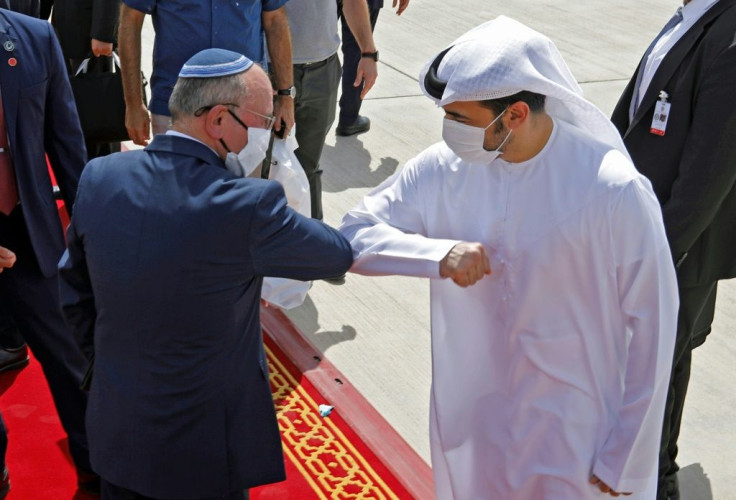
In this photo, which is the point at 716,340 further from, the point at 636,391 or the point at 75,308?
the point at 75,308

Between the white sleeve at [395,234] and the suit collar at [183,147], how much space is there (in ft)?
1.58

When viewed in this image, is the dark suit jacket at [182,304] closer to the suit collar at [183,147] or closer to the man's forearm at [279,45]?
the suit collar at [183,147]

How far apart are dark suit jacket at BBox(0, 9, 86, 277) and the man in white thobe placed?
4.04 feet

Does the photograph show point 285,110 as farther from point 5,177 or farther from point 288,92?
point 5,177

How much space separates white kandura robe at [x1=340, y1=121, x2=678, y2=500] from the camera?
2730 mm

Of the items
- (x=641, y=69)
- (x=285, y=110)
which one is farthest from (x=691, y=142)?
(x=285, y=110)

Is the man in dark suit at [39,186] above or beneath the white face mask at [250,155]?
beneath

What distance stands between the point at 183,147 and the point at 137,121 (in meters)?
2.24

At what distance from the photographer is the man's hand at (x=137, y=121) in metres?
4.82

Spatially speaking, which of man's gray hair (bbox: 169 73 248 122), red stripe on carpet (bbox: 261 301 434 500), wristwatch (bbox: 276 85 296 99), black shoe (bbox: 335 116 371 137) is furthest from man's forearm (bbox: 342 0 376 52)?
man's gray hair (bbox: 169 73 248 122)

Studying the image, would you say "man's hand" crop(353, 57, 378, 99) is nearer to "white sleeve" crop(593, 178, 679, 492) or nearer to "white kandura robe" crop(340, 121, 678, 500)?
"white kandura robe" crop(340, 121, 678, 500)

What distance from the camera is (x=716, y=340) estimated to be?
5.27 m

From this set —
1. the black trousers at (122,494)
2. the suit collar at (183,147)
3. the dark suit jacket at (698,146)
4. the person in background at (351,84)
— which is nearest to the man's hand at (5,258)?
the black trousers at (122,494)

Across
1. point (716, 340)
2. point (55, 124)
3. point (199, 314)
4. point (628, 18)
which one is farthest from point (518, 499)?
point (628, 18)
